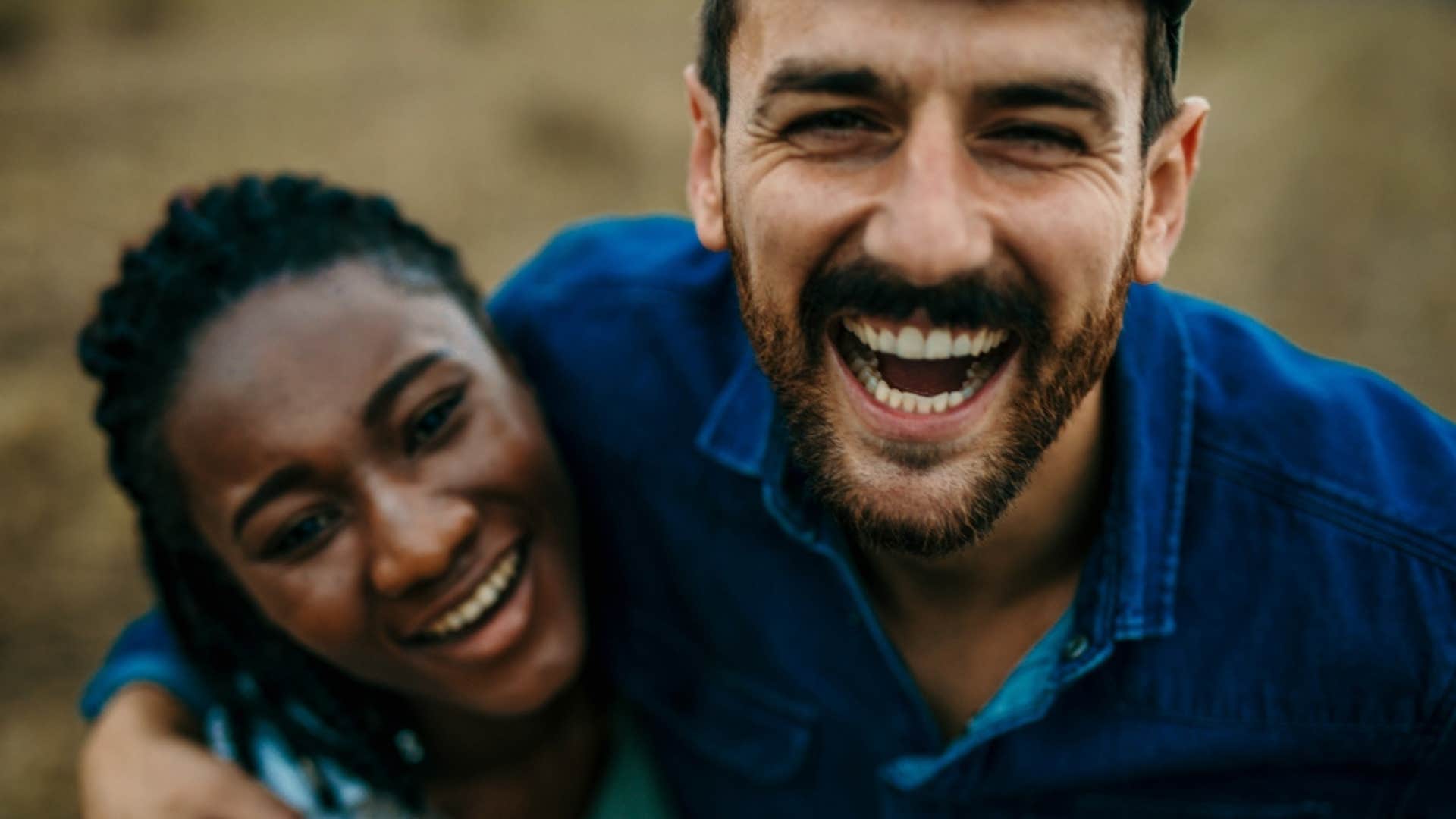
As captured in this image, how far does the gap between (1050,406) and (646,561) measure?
1.03 metres

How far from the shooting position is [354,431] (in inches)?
73.9

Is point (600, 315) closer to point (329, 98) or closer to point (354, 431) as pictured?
point (354, 431)

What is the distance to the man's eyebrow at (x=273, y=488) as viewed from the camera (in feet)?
6.08

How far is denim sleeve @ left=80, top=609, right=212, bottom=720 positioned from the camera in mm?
2365

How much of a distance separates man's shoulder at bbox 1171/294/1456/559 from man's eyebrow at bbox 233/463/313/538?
142cm

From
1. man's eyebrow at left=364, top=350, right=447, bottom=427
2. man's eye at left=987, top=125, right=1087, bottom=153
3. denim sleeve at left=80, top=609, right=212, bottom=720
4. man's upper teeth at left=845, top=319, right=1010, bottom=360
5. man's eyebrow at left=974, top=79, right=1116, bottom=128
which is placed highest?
man's eyebrow at left=974, top=79, right=1116, bottom=128

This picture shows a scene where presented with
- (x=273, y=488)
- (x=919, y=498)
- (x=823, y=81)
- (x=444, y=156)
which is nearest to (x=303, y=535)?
(x=273, y=488)

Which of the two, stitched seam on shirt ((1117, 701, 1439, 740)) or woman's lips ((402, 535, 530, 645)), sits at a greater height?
woman's lips ((402, 535, 530, 645))

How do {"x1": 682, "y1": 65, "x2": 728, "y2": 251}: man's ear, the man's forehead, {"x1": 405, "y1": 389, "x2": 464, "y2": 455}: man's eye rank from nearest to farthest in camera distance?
1. the man's forehead
2. {"x1": 682, "y1": 65, "x2": 728, "y2": 251}: man's ear
3. {"x1": 405, "y1": 389, "x2": 464, "y2": 455}: man's eye

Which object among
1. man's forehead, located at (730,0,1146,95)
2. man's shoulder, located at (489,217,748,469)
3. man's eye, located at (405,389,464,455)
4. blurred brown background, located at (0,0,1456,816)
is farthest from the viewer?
blurred brown background, located at (0,0,1456,816)

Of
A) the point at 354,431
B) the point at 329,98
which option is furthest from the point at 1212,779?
the point at 329,98

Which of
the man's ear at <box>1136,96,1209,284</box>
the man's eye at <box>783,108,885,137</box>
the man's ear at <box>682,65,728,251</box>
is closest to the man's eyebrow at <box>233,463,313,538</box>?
the man's ear at <box>682,65,728,251</box>

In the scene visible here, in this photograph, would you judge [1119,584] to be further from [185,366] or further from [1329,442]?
[185,366]

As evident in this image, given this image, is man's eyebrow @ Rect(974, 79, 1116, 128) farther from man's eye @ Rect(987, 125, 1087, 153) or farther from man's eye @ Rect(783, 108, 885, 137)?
man's eye @ Rect(783, 108, 885, 137)
